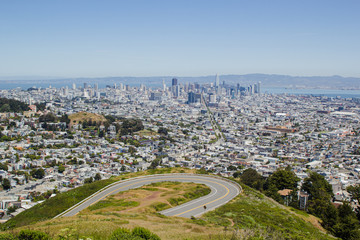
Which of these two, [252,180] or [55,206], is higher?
[55,206]

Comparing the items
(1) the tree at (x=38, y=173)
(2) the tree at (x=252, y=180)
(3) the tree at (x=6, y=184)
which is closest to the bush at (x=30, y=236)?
(2) the tree at (x=252, y=180)

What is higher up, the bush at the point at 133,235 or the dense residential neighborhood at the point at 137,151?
the bush at the point at 133,235

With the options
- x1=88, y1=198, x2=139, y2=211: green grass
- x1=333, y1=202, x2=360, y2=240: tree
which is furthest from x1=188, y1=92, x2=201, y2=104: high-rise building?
x1=88, y1=198, x2=139, y2=211: green grass

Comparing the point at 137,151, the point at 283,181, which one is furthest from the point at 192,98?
the point at 283,181

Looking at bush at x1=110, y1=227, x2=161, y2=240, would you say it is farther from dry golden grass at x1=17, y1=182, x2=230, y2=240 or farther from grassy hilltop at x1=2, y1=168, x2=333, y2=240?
grassy hilltop at x1=2, y1=168, x2=333, y2=240

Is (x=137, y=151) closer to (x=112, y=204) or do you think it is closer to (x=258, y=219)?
(x=112, y=204)

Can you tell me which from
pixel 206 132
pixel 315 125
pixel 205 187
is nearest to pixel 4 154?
pixel 205 187

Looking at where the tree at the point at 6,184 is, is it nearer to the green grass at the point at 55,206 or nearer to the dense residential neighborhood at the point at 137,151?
the dense residential neighborhood at the point at 137,151
